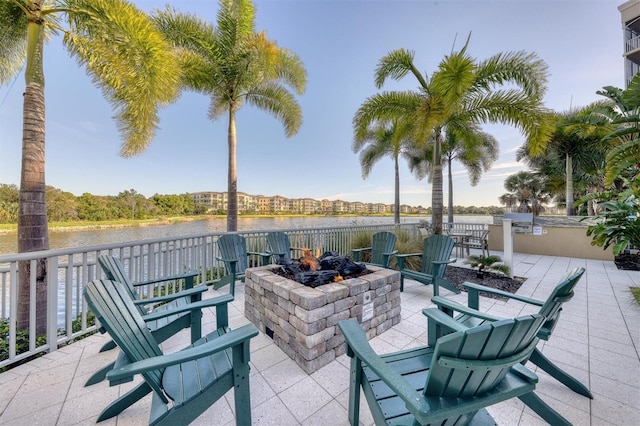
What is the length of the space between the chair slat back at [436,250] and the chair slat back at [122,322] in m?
3.73

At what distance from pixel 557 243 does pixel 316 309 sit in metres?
9.16

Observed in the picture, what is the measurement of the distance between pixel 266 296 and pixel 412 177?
1397cm

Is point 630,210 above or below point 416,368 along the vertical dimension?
above

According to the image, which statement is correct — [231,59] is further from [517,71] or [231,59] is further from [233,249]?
[517,71]

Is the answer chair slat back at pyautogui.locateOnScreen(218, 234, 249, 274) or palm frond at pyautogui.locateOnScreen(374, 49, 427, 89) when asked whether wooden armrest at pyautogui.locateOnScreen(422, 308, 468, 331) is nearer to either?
chair slat back at pyautogui.locateOnScreen(218, 234, 249, 274)

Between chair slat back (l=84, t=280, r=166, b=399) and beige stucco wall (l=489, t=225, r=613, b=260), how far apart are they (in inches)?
388

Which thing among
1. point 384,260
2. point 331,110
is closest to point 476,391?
Result: point 384,260

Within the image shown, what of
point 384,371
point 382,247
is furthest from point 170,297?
point 382,247

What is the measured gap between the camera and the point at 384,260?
4.03m

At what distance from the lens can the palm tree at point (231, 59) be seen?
628 centimetres

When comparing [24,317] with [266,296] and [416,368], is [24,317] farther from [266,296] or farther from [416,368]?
[416,368]

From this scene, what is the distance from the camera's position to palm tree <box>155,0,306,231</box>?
247 inches

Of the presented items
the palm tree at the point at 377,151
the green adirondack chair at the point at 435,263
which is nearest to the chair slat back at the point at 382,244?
the green adirondack chair at the point at 435,263

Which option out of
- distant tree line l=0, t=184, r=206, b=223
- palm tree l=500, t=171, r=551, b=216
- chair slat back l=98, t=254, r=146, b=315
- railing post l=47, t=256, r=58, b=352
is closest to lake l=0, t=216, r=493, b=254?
distant tree line l=0, t=184, r=206, b=223
